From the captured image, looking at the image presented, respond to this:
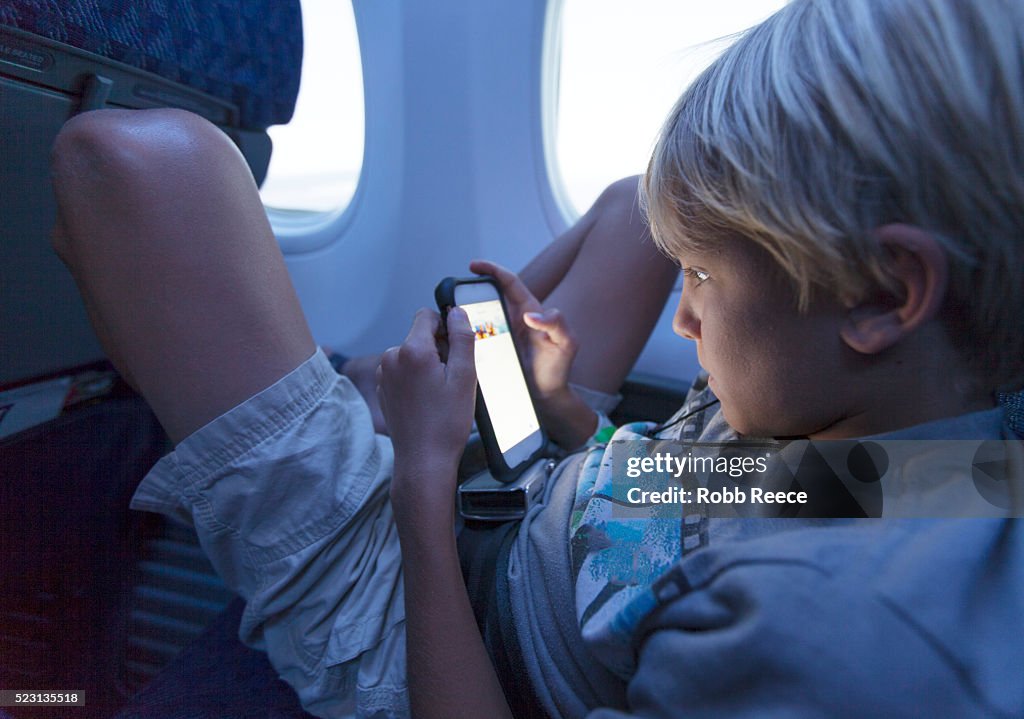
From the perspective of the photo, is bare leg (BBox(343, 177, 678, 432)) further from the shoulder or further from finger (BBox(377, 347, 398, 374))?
the shoulder

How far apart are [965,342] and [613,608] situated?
0.97 ft

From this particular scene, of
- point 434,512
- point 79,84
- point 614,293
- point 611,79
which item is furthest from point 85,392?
point 611,79

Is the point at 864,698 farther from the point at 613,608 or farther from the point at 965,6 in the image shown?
the point at 965,6

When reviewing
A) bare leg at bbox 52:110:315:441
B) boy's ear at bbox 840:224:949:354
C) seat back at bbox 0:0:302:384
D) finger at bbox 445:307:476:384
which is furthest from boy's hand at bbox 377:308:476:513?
seat back at bbox 0:0:302:384

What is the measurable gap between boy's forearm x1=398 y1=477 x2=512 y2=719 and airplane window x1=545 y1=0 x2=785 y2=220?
94 centimetres

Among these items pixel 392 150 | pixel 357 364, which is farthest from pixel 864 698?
pixel 392 150

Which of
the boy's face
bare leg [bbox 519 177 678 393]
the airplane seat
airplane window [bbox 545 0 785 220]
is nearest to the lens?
the boy's face

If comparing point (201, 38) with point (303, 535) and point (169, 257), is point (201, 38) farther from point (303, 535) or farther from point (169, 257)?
point (303, 535)

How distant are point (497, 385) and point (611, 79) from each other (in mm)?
897

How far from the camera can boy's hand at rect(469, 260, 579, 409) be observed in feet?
2.75

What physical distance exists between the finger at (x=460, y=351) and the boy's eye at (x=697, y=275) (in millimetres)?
215

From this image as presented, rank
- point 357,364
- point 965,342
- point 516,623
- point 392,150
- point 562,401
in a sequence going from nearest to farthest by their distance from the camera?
point 965,342, point 516,623, point 562,401, point 357,364, point 392,150

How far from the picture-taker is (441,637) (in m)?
0.49

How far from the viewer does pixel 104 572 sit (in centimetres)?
79
